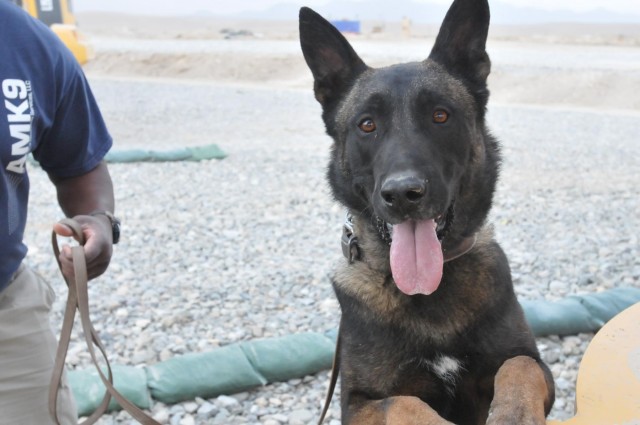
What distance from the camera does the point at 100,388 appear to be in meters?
3.60

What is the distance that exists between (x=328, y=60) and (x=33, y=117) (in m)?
1.25

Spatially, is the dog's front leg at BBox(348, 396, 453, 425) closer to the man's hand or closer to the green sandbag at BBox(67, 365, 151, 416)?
the man's hand

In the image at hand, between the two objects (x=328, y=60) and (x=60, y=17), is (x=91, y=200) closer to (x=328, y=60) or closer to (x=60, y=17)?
(x=328, y=60)

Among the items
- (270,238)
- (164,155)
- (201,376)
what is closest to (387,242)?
(201,376)

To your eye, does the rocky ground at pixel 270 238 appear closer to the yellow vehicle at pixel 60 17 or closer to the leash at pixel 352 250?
the leash at pixel 352 250

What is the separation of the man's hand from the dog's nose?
102 cm

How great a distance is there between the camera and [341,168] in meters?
2.89

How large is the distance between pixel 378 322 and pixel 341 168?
671 mm

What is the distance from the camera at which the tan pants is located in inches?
97.8

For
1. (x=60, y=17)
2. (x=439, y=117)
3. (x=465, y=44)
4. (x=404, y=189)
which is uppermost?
(x=465, y=44)

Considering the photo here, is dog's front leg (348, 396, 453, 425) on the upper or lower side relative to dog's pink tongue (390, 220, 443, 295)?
lower

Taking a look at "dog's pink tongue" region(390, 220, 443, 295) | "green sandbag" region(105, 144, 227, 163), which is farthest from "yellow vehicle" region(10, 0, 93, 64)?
"dog's pink tongue" region(390, 220, 443, 295)

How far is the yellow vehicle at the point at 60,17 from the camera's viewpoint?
44.7 ft

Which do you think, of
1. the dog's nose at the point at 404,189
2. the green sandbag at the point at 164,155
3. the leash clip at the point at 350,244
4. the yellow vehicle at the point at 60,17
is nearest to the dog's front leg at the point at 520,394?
the dog's nose at the point at 404,189
